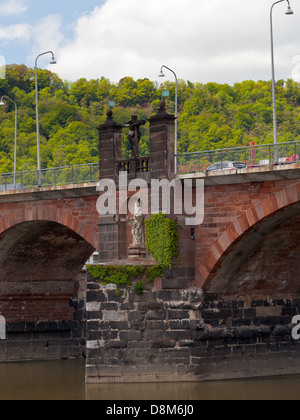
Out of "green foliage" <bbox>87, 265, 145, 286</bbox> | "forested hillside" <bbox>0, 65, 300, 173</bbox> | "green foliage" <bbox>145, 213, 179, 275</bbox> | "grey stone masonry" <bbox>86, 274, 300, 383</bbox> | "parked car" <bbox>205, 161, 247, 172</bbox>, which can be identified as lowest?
"grey stone masonry" <bbox>86, 274, 300, 383</bbox>

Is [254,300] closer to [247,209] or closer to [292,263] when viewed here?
[292,263]

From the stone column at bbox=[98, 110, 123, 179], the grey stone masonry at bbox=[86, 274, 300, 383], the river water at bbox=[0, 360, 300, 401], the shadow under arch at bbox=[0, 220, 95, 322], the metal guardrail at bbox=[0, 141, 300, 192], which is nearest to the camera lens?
the river water at bbox=[0, 360, 300, 401]

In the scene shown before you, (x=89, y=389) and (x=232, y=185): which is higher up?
(x=232, y=185)

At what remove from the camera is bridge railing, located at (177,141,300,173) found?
3109 centimetres

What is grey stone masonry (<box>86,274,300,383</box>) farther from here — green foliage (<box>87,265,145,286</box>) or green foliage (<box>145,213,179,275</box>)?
green foliage (<box>145,213,179,275</box>)

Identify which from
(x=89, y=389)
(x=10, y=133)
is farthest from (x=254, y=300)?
(x=10, y=133)

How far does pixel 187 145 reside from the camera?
77.9 metres

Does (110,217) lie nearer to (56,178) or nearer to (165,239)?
(165,239)

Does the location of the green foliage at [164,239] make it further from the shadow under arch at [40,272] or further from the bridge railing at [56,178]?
the shadow under arch at [40,272]

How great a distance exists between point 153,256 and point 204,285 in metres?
1.95

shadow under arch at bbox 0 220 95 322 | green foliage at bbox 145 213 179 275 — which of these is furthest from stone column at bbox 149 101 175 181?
shadow under arch at bbox 0 220 95 322

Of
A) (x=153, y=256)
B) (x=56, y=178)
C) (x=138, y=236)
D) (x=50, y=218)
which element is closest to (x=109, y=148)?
(x=138, y=236)

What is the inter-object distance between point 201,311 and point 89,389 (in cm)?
447

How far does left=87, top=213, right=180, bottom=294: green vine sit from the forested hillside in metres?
41.0
